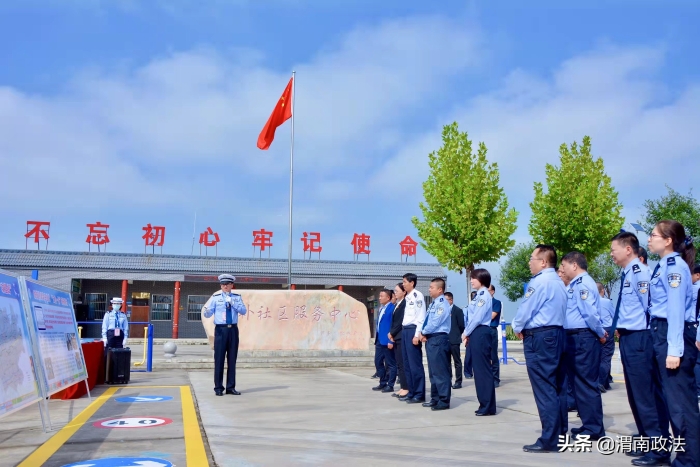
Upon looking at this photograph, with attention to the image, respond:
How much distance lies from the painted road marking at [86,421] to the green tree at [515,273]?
4697 centimetres

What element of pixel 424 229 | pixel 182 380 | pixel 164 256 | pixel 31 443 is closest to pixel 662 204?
pixel 424 229

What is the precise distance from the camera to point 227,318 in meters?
9.55

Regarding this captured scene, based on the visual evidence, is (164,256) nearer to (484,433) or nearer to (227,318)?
(227,318)

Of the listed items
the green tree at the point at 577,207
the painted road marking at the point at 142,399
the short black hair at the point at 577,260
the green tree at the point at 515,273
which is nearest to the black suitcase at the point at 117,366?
the painted road marking at the point at 142,399

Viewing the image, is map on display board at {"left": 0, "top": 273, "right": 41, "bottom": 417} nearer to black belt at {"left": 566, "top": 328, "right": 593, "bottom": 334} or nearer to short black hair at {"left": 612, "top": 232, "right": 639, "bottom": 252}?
black belt at {"left": 566, "top": 328, "right": 593, "bottom": 334}

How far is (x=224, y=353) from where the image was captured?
9.59 m

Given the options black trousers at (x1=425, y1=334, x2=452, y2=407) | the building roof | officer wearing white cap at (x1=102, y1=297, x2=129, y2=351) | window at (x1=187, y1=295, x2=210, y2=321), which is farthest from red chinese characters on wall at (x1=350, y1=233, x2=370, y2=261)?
black trousers at (x1=425, y1=334, x2=452, y2=407)

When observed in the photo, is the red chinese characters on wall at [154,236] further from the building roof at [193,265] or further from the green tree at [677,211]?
the green tree at [677,211]

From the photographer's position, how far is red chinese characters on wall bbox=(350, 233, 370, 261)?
1385 inches

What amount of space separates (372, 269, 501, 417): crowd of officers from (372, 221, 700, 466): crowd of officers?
2 centimetres

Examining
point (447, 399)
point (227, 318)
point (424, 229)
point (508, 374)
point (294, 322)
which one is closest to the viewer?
point (447, 399)

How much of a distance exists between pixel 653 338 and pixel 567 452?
4.31ft

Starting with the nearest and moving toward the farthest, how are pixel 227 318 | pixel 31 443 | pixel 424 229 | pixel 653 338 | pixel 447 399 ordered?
pixel 653 338
pixel 31 443
pixel 447 399
pixel 227 318
pixel 424 229

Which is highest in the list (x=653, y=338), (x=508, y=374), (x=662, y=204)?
(x=662, y=204)
